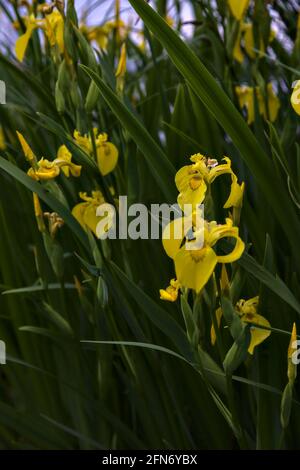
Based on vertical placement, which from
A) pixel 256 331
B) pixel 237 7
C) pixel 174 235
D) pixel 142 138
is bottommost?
pixel 256 331

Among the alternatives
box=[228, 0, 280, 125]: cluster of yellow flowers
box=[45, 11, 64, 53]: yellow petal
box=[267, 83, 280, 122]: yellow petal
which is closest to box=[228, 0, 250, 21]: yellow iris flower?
box=[228, 0, 280, 125]: cluster of yellow flowers

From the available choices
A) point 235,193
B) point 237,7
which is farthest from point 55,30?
point 235,193

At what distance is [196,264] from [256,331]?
0.19 m

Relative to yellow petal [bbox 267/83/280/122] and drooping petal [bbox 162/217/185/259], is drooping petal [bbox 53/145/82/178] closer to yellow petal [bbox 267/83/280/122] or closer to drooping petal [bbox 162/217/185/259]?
drooping petal [bbox 162/217/185/259]

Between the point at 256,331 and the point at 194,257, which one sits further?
the point at 256,331

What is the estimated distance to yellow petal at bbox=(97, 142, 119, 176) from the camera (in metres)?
0.91

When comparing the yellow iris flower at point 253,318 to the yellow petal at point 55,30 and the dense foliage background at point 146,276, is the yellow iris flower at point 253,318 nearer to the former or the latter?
the dense foliage background at point 146,276

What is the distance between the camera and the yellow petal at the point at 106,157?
0.91m

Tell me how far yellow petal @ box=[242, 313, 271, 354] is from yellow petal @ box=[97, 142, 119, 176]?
0.89ft

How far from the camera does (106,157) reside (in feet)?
3.01

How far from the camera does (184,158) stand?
1063 millimetres

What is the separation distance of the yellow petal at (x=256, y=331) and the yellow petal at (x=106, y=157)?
272mm

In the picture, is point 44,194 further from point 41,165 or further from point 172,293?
point 172,293
